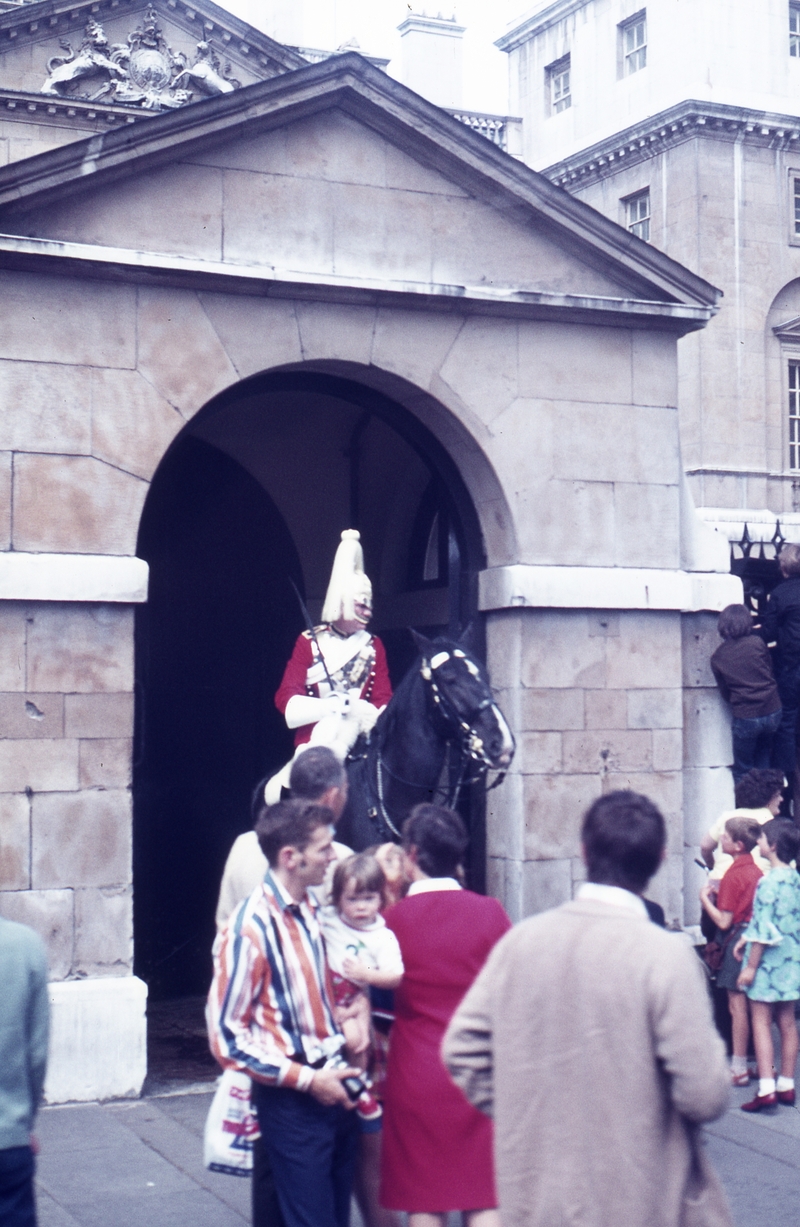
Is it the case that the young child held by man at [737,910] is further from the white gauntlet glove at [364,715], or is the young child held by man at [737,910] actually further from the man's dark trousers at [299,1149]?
the man's dark trousers at [299,1149]

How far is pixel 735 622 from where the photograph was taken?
9906 mm

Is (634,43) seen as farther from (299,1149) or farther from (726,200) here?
(299,1149)

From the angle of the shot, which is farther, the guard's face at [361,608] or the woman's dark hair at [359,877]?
the guard's face at [361,608]

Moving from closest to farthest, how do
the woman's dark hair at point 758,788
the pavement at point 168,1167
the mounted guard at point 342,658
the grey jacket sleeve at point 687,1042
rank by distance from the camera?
the grey jacket sleeve at point 687,1042, the pavement at point 168,1167, the mounted guard at point 342,658, the woman's dark hair at point 758,788

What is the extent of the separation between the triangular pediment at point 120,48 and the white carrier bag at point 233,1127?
869 inches

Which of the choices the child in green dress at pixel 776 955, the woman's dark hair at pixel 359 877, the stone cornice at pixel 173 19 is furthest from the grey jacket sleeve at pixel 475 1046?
the stone cornice at pixel 173 19

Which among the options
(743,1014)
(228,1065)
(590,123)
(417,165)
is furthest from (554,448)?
(590,123)

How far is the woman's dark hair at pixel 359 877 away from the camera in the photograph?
16.5ft

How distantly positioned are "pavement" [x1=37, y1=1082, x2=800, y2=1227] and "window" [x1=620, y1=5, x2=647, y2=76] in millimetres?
33391

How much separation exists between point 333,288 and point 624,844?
18.6 feet

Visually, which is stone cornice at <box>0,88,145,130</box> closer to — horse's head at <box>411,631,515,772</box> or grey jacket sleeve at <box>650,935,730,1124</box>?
horse's head at <box>411,631,515,772</box>

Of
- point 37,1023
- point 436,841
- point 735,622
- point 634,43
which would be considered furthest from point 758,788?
point 634,43

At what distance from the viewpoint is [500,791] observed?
9.49m

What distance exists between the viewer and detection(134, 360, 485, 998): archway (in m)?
11.1
